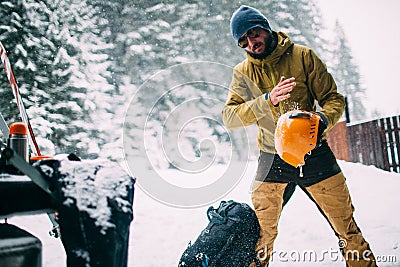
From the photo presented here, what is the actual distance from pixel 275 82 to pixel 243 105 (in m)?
0.29

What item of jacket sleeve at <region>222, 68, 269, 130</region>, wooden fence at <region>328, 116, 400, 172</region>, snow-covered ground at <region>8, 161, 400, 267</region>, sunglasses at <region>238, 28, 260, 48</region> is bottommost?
snow-covered ground at <region>8, 161, 400, 267</region>

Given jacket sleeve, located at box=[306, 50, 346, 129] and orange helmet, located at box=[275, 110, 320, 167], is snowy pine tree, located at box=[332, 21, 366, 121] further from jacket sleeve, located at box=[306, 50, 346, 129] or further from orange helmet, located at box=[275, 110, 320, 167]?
orange helmet, located at box=[275, 110, 320, 167]

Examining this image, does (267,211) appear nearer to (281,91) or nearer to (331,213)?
(331,213)

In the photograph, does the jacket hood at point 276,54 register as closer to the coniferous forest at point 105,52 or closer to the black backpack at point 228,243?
the black backpack at point 228,243

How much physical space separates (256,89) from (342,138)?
10023 millimetres

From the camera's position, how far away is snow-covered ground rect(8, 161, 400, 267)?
3734 millimetres

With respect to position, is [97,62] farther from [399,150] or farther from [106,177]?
Answer: [106,177]

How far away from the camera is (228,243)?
2.45 metres

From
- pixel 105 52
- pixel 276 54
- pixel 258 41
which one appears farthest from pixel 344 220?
pixel 105 52

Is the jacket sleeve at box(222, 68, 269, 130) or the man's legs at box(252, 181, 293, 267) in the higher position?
the jacket sleeve at box(222, 68, 269, 130)

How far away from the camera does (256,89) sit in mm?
2639

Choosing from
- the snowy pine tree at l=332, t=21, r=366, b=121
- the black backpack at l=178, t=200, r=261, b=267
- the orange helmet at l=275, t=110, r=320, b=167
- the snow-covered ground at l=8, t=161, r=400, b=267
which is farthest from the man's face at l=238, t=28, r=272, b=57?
the snowy pine tree at l=332, t=21, r=366, b=121

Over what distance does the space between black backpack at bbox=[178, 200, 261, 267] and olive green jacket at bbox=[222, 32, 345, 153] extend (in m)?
0.50

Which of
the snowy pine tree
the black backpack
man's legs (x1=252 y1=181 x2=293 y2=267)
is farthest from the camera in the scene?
the snowy pine tree
